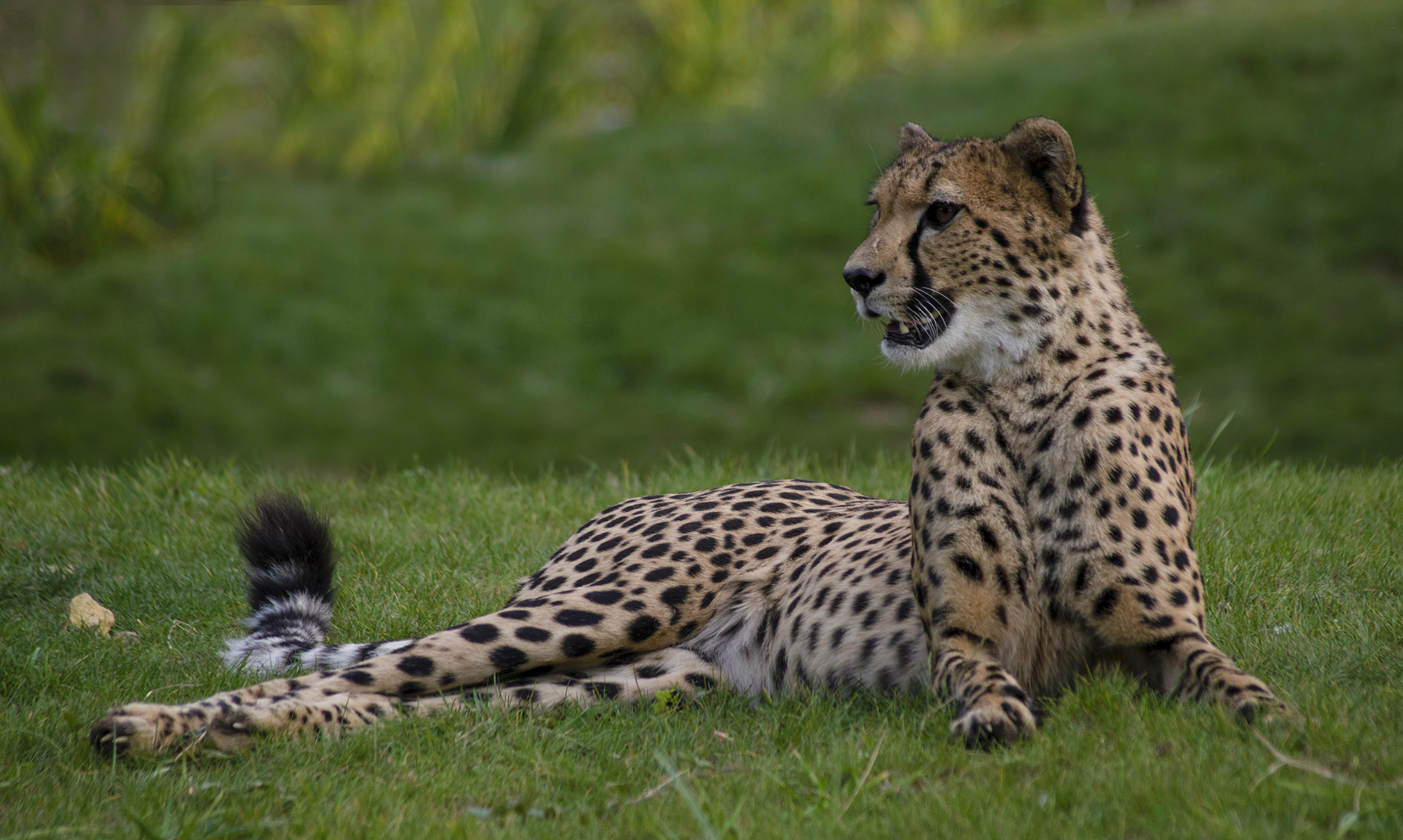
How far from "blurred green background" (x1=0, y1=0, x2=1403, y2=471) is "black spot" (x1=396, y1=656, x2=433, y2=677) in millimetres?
5691

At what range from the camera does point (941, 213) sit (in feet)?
10.7

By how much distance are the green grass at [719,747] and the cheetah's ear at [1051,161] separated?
114 cm

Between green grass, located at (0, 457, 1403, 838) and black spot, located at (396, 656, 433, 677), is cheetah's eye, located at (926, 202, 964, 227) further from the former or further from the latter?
black spot, located at (396, 656, 433, 677)

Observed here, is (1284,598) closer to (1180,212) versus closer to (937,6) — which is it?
(1180,212)

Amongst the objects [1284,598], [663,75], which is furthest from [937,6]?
[1284,598]

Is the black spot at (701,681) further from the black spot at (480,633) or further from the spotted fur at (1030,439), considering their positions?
the spotted fur at (1030,439)

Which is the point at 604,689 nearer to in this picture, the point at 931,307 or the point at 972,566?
the point at 972,566

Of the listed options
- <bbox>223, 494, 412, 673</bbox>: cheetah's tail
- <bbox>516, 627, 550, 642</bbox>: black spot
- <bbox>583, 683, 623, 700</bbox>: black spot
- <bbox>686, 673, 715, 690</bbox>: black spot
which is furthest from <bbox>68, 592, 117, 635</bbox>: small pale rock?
<bbox>686, 673, 715, 690</bbox>: black spot

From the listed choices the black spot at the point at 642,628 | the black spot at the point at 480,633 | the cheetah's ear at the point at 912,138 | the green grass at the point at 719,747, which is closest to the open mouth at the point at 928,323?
the cheetah's ear at the point at 912,138

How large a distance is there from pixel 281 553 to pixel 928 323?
1988mm

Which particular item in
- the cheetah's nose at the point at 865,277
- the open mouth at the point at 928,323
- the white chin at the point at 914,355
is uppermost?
the cheetah's nose at the point at 865,277

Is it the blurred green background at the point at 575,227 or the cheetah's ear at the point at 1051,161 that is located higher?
the cheetah's ear at the point at 1051,161

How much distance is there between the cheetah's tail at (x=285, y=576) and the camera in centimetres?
382

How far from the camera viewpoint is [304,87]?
1331 centimetres
